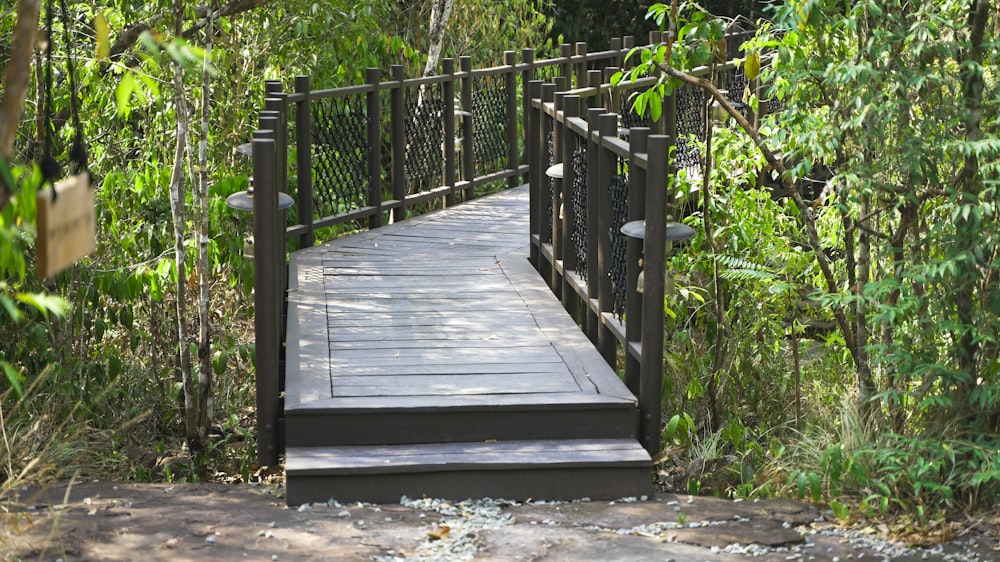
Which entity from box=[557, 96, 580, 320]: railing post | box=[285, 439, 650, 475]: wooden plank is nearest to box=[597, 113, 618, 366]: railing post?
box=[557, 96, 580, 320]: railing post

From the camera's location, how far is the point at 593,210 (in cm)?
661

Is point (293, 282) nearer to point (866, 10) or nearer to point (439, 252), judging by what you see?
point (439, 252)

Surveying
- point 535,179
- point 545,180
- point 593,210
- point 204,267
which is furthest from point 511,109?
point 204,267

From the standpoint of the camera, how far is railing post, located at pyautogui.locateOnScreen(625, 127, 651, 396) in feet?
19.0

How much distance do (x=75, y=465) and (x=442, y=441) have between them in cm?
162

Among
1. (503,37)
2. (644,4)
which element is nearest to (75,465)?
(503,37)

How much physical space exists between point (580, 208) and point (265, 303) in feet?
6.81

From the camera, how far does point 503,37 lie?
1420 centimetres

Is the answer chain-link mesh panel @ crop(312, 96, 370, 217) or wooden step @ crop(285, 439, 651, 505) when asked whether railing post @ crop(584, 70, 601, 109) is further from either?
wooden step @ crop(285, 439, 651, 505)

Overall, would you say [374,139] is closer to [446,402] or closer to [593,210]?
[593,210]

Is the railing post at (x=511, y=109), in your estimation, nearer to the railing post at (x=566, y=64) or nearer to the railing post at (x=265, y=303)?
the railing post at (x=566, y=64)

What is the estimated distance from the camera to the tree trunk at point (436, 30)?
12.0 meters

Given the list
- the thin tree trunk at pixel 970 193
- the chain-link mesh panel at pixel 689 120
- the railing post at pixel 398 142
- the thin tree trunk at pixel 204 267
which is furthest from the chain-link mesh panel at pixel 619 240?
the chain-link mesh panel at pixel 689 120

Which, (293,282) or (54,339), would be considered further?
(293,282)
